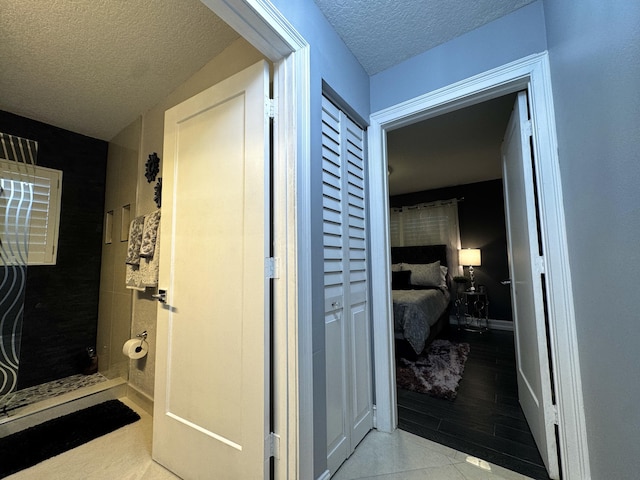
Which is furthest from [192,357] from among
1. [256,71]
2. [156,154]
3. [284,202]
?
[156,154]

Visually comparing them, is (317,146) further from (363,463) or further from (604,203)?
(363,463)

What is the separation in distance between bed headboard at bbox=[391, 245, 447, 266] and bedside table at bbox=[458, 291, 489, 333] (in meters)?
0.72

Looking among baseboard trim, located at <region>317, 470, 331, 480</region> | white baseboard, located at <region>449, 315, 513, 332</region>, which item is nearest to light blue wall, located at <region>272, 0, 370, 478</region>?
baseboard trim, located at <region>317, 470, 331, 480</region>

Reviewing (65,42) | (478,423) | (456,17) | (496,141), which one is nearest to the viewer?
(456,17)

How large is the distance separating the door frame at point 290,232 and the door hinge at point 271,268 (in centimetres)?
1

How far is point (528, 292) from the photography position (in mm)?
1599

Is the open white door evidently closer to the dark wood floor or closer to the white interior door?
the dark wood floor

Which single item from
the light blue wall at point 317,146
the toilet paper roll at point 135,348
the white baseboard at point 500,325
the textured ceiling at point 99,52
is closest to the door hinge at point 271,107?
the light blue wall at point 317,146

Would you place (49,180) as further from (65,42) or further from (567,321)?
(567,321)

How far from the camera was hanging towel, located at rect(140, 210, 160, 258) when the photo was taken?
6.23 ft

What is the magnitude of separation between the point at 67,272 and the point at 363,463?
10.6ft

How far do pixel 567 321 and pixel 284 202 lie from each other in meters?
1.49

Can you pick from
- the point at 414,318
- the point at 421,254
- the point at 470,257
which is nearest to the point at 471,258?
the point at 470,257

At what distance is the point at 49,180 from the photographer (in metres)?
2.56
